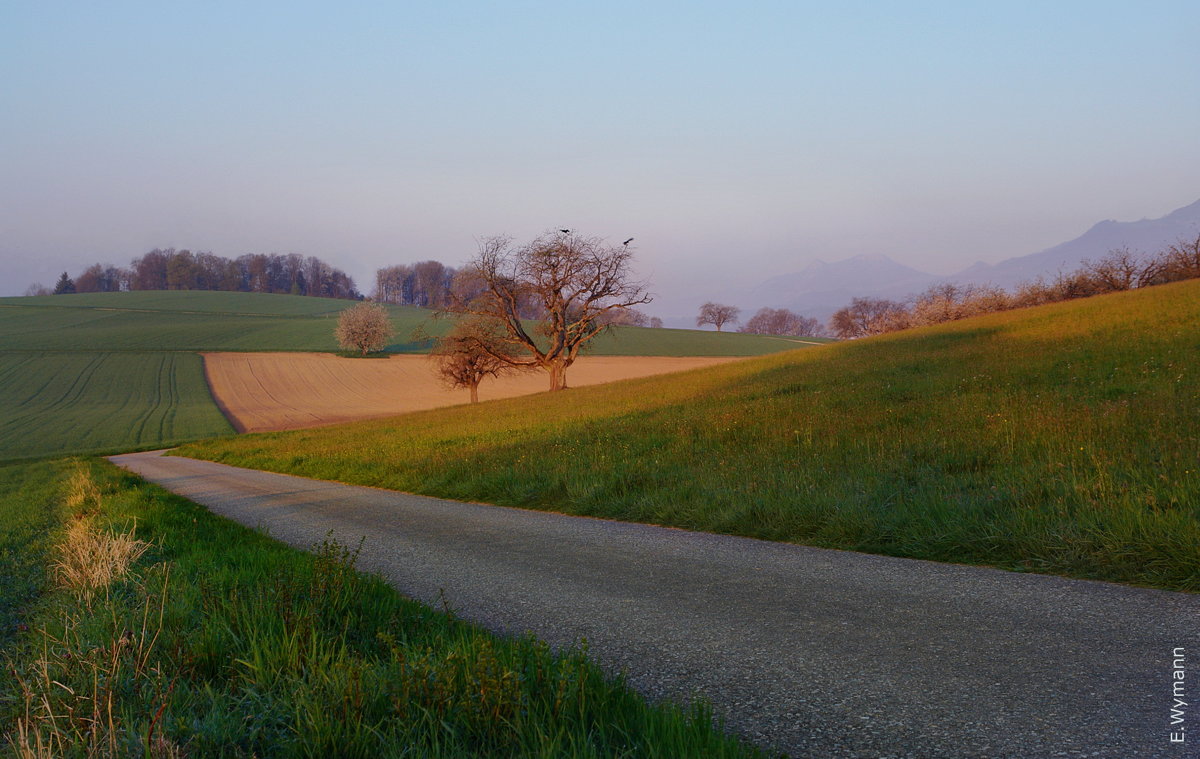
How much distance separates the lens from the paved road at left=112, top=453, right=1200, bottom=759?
3064 millimetres

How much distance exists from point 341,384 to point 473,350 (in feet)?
88.7

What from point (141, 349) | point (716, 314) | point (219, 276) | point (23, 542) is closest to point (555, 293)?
point (23, 542)

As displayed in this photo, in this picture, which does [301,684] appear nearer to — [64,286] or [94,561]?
[94,561]

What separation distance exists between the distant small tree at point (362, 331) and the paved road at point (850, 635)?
8066 cm

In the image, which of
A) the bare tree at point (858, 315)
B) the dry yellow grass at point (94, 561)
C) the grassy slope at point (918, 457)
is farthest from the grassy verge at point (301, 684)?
the bare tree at point (858, 315)

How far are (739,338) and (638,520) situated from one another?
4299 inches

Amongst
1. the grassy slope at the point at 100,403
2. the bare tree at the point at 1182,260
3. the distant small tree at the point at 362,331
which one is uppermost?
the bare tree at the point at 1182,260

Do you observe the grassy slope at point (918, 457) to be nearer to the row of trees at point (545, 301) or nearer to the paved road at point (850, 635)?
the paved road at point (850, 635)

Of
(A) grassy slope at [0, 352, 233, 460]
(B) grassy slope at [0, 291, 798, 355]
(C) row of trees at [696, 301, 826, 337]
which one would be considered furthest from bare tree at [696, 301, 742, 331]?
(A) grassy slope at [0, 352, 233, 460]

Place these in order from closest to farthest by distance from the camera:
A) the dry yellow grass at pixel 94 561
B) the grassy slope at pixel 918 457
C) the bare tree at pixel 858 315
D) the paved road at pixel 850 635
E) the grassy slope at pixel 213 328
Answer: the paved road at pixel 850 635, the dry yellow grass at pixel 94 561, the grassy slope at pixel 918 457, the grassy slope at pixel 213 328, the bare tree at pixel 858 315

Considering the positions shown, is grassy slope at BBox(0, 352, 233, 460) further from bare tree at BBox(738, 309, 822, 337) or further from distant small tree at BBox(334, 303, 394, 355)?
bare tree at BBox(738, 309, 822, 337)

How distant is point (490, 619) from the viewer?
4.97m

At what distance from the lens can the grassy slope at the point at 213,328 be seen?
88188 mm

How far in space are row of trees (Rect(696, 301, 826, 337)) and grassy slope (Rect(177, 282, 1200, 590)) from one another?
127 m
